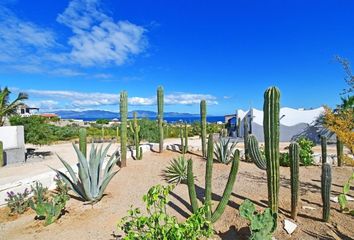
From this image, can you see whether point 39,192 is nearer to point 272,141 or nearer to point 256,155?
point 272,141

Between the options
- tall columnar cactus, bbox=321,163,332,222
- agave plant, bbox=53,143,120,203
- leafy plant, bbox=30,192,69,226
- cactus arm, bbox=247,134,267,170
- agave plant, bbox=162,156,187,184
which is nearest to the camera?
tall columnar cactus, bbox=321,163,332,222

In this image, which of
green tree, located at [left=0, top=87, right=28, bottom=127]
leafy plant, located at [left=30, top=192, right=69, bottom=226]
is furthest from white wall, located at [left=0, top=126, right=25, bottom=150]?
leafy plant, located at [left=30, top=192, right=69, bottom=226]

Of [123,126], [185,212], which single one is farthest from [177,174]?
[123,126]

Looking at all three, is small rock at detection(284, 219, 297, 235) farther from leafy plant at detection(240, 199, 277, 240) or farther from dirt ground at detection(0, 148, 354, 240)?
leafy plant at detection(240, 199, 277, 240)

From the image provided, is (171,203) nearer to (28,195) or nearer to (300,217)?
(300,217)

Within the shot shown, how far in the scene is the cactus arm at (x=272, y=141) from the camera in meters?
4.77

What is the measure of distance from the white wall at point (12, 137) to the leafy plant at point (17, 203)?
663cm

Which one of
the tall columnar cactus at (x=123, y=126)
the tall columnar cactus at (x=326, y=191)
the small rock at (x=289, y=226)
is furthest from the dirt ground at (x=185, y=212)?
the tall columnar cactus at (x=123, y=126)

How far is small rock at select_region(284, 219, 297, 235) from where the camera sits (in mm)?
4562

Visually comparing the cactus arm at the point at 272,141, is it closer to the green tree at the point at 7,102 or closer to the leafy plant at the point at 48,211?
the leafy plant at the point at 48,211

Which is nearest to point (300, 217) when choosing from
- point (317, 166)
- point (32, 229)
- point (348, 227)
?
point (348, 227)

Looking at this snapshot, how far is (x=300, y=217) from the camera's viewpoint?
16.6 feet

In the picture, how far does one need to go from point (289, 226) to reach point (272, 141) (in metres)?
1.40

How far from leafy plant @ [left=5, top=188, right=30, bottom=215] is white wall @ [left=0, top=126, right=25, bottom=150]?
6.63 metres
